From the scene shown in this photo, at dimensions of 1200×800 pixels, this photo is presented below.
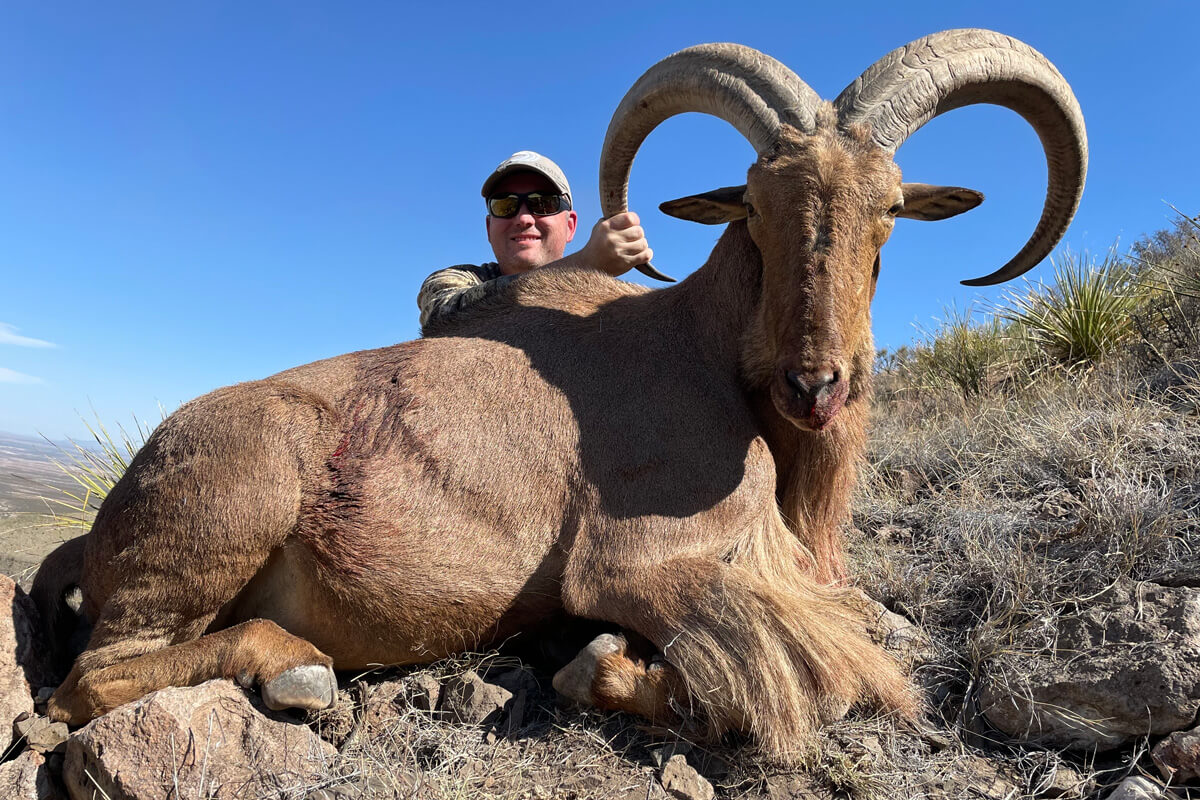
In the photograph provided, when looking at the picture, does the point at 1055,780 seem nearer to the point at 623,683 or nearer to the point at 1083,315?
the point at 623,683

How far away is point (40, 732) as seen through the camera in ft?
9.83

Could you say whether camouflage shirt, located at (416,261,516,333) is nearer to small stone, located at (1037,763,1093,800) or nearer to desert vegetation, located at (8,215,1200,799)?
desert vegetation, located at (8,215,1200,799)

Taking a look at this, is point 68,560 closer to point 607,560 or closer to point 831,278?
point 607,560

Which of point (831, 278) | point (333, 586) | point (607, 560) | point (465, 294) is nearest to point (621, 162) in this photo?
point (465, 294)

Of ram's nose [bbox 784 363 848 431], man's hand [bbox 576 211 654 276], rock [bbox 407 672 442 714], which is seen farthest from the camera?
man's hand [bbox 576 211 654 276]

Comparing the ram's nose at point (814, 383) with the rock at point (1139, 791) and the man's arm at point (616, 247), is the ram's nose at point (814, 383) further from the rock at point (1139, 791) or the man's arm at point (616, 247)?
the rock at point (1139, 791)

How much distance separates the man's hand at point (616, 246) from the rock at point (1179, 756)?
3.24 metres

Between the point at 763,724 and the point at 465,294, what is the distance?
2983mm

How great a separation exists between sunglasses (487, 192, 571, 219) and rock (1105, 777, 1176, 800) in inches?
211

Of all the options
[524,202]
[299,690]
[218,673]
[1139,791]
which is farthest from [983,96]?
[218,673]

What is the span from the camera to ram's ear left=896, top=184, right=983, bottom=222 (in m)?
3.61

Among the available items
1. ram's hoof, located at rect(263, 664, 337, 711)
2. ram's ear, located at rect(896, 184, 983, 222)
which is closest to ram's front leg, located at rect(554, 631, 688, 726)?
ram's hoof, located at rect(263, 664, 337, 711)

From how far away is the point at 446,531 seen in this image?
10.7 ft

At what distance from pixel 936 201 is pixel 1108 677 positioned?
2256 mm
